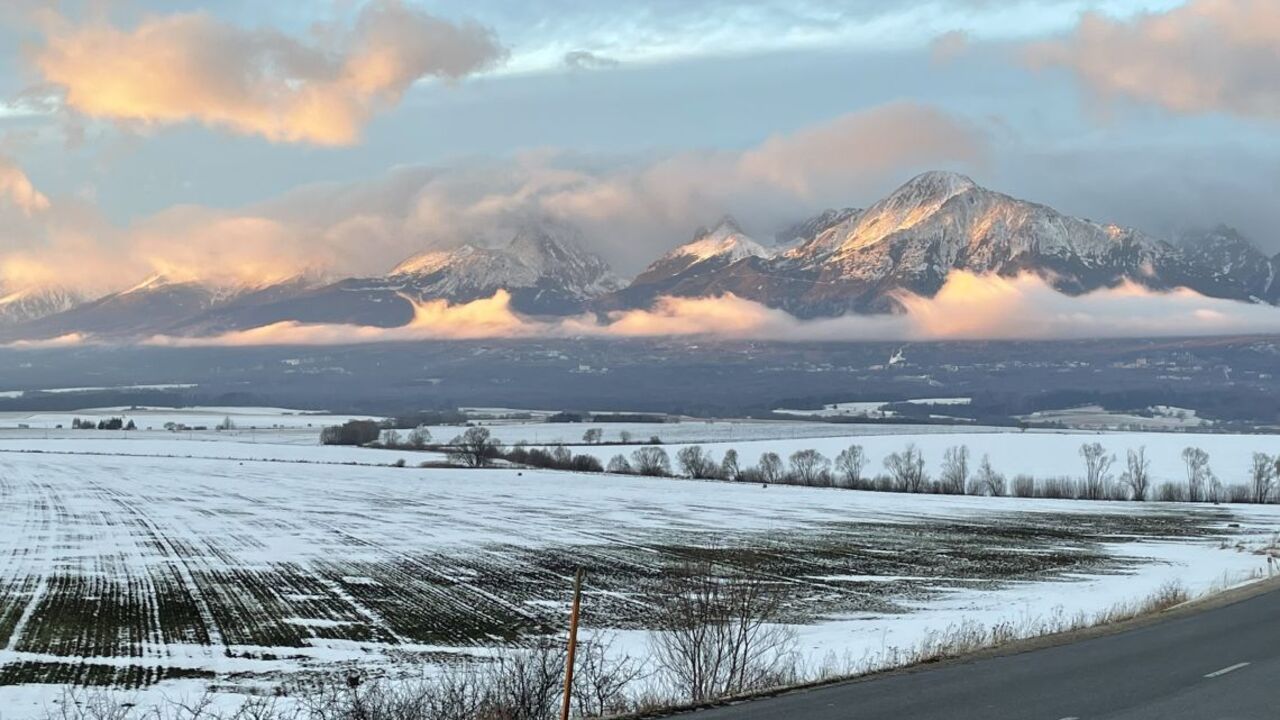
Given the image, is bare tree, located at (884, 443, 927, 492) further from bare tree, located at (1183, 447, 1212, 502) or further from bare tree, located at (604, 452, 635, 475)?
bare tree, located at (604, 452, 635, 475)

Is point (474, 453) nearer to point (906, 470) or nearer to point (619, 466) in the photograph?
point (619, 466)

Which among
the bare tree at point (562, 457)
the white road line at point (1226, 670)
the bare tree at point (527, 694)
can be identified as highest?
the white road line at point (1226, 670)

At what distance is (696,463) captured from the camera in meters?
171

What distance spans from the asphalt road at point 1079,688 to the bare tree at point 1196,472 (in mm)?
125691

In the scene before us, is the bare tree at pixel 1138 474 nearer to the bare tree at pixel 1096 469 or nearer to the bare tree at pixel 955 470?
the bare tree at pixel 1096 469

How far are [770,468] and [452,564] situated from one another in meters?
122

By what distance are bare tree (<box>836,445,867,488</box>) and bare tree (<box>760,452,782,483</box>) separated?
946 cm

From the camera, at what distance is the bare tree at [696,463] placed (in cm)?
16468

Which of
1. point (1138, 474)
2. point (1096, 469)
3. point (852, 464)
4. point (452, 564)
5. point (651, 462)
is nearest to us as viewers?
point (452, 564)

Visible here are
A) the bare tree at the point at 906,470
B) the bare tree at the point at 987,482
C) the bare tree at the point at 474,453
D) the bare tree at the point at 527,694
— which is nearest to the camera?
the bare tree at the point at 527,694

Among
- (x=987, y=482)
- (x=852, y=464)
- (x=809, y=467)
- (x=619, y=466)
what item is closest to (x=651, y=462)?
(x=619, y=466)

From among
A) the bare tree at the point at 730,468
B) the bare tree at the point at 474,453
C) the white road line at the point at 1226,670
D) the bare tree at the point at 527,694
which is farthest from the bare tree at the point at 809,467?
the bare tree at the point at 527,694

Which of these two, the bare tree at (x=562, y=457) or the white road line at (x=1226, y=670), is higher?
the white road line at (x=1226, y=670)

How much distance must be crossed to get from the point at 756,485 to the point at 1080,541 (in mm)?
69457
